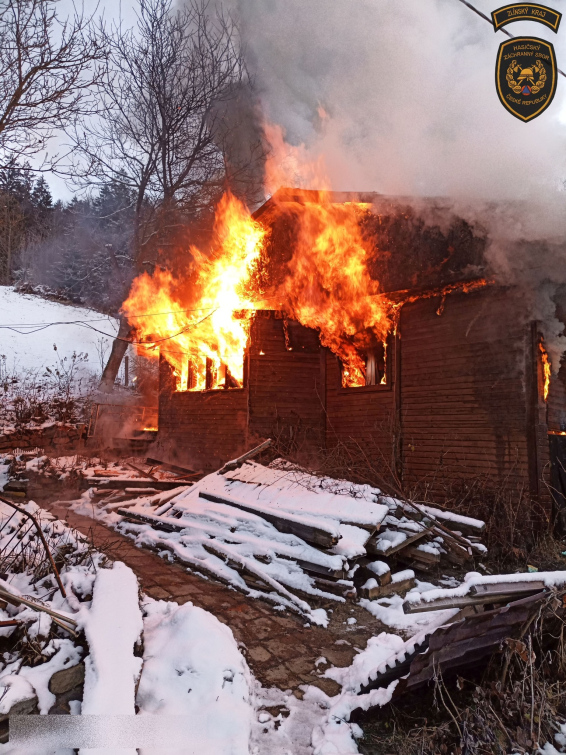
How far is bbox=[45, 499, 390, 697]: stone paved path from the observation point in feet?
14.2

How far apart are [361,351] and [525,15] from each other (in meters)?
7.18

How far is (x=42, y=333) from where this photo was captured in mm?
30375

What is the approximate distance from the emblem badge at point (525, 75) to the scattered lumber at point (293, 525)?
282 inches

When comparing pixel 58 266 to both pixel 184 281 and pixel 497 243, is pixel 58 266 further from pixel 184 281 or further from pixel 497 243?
pixel 497 243

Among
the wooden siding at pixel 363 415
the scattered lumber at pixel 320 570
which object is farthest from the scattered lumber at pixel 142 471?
the scattered lumber at pixel 320 570

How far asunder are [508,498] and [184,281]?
11787mm

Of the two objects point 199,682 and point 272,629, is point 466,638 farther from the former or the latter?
point 272,629

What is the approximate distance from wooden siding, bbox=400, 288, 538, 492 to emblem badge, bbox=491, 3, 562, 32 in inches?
166

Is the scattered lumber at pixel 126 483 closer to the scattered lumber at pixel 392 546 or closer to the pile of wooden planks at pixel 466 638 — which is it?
the scattered lumber at pixel 392 546

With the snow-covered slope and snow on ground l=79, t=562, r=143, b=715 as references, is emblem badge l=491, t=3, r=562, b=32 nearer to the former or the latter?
snow on ground l=79, t=562, r=143, b=715

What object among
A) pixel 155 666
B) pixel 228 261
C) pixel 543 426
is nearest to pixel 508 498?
pixel 543 426

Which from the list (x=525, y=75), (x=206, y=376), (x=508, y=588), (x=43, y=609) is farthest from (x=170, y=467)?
(x=525, y=75)

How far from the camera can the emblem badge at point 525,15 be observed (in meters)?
6.71

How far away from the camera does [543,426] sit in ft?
27.4
